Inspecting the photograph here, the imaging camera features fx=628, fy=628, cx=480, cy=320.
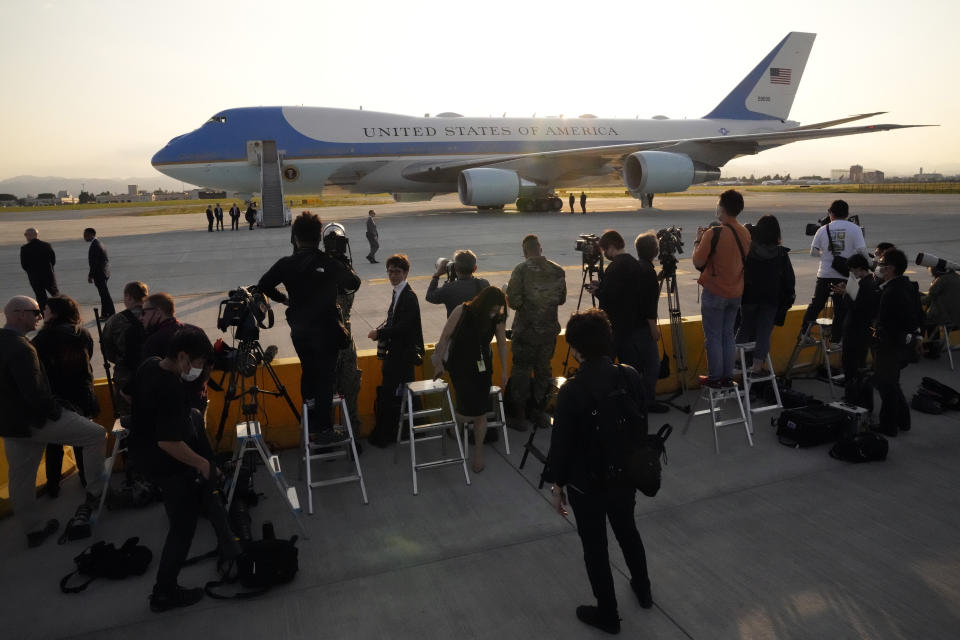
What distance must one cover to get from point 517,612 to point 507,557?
1.55 ft

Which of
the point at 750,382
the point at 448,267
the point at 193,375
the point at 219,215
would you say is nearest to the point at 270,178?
the point at 219,215

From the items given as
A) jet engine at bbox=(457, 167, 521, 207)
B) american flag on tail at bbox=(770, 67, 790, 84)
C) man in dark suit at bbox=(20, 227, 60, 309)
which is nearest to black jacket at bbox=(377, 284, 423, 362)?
man in dark suit at bbox=(20, 227, 60, 309)

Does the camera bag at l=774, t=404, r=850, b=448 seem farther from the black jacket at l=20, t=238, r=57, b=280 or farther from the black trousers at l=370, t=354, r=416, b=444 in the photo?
the black jacket at l=20, t=238, r=57, b=280

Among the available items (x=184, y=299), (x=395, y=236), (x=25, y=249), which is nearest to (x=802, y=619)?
(x=184, y=299)

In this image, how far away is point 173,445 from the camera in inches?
116

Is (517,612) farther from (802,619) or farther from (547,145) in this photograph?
(547,145)

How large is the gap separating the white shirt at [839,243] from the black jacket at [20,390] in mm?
6879

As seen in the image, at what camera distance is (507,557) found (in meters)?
3.54

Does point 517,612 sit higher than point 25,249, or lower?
lower

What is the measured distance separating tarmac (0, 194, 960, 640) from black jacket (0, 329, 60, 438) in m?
0.81

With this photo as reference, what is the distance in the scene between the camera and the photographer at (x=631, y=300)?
510 cm

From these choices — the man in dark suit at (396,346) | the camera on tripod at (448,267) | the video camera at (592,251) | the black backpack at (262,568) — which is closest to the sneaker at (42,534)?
the black backpack at (262,568)

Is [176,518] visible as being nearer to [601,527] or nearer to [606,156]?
[601,527]

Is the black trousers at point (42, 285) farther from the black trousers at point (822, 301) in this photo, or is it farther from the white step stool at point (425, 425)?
the black trousers at point (822, 301)
